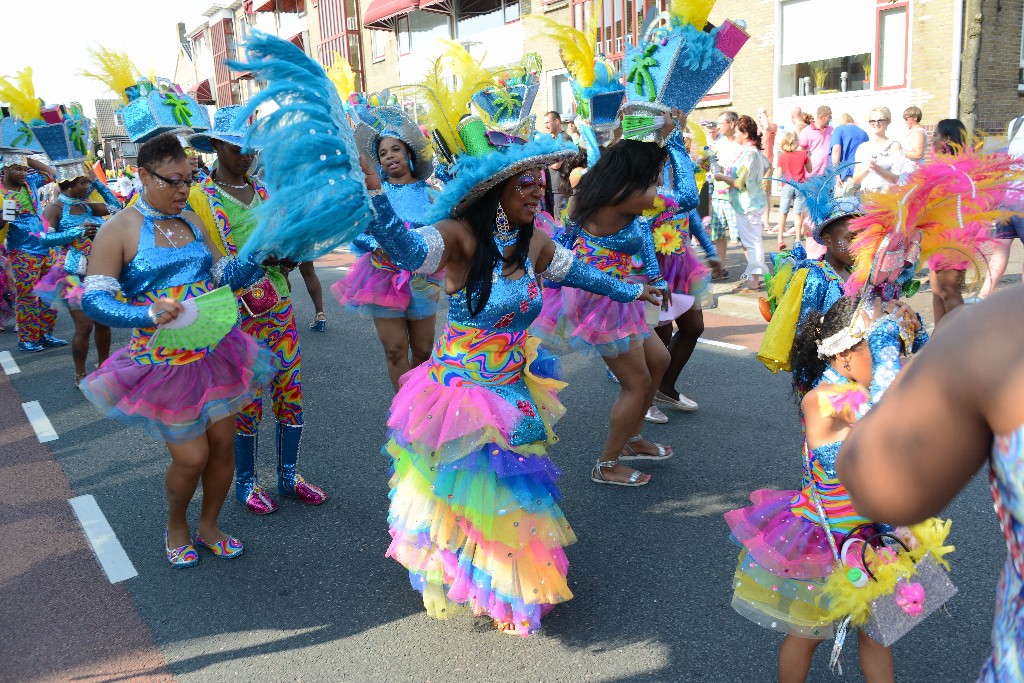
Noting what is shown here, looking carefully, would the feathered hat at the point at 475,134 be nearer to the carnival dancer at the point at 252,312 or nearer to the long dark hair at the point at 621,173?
the long dark hair at the point at 621,173

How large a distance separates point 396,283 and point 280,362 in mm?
1026

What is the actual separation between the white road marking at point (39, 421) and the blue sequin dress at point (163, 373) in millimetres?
2826

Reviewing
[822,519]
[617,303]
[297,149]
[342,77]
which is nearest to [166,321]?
[297,149]

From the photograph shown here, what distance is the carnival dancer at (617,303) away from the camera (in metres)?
3.94

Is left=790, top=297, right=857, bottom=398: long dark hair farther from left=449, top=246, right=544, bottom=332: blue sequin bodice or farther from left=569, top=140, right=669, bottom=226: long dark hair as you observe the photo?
left=569, top=140, right=669, bottom=226: long dark hair

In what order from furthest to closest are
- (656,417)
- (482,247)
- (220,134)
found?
(656,417)
(220,134)
(482,247)

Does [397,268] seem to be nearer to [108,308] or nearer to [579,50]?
[579,50]

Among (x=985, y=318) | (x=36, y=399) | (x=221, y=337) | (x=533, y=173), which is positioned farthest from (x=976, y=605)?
(x=36, y=399)

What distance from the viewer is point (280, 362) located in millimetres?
3977

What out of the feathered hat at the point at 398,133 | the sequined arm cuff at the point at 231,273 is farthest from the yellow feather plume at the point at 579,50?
the sequined arm cuff at the point at 231,273

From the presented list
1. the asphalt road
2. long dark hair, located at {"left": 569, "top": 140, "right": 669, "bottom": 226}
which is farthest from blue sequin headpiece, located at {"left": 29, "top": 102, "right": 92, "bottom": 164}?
long dark hair, located at {"left": 569, "top": 140, "right": 669, "bottom": 226}

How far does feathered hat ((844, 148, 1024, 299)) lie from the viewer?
2.20 m

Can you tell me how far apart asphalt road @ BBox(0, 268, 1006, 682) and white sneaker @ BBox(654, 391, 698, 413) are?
8 cm

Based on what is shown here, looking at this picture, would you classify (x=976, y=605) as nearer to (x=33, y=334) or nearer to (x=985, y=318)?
A: (x=985, y=318)
